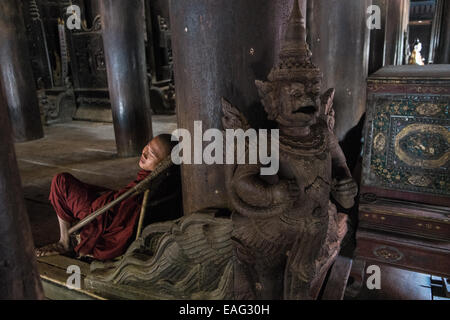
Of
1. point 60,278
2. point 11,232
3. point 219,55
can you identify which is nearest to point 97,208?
point 60,278

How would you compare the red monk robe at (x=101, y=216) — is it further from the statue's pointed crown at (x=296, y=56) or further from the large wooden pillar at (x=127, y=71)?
the large wooden pillar at (x=127, y=71)

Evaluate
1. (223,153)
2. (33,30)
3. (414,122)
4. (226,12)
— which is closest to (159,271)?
(223,153)

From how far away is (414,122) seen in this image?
8.21 ft

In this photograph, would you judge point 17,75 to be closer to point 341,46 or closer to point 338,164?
point 341,46

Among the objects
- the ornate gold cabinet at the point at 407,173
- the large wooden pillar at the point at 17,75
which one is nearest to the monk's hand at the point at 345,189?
the ornate gold cabinet at the point at 407,173

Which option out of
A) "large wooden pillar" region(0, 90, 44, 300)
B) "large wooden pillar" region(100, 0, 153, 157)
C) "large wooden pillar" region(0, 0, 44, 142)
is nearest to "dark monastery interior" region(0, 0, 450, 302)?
"large wooden pillar" region(0, 90, 44, 300)

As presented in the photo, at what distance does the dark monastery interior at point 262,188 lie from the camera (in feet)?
5.56

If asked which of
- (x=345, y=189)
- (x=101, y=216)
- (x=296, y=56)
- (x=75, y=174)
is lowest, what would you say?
(x=75, y=174)

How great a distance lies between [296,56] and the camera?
1659 mm

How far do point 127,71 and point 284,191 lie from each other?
4.13 meters

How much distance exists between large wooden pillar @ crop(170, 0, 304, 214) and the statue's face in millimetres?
357

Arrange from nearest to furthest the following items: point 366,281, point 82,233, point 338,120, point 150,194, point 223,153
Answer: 1. point 223,153
2. point 150,194
3. point 82,233
4. point 366,281
5. point 338,120
